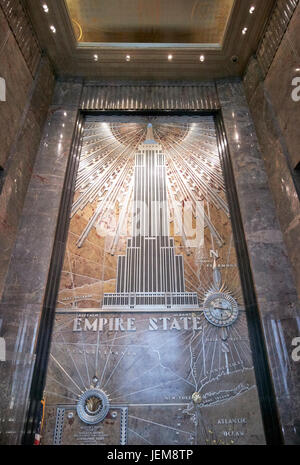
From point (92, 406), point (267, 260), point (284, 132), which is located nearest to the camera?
point (92, 406)

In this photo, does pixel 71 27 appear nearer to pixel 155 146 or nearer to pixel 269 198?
pixel 155 146

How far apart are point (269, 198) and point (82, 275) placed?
131 inches

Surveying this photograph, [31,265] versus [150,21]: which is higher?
[150,21]

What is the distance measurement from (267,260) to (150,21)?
5.01 metres

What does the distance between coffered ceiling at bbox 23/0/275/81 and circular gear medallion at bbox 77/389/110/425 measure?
19.3ft

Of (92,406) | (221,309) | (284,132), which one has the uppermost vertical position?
(284,132)

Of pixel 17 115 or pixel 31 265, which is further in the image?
pixel 17 115

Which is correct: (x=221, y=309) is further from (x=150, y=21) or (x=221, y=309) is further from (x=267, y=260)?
(x=150, y=21)

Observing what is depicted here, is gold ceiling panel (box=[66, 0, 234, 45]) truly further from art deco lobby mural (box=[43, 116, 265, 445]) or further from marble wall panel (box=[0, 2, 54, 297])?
art deco lobby mural (box=[43, 116, 265, 445])

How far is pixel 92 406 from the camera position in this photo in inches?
145

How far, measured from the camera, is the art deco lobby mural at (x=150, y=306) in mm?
3621

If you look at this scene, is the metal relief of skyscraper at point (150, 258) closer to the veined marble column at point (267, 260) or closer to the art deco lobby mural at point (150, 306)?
the art deco lobby mural at point (150, 306)

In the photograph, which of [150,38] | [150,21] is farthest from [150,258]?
[150,21]
